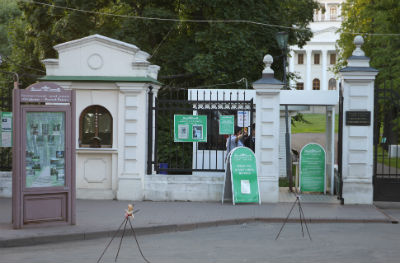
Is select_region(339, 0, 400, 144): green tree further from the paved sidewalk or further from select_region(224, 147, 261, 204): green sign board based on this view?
the paved sidewalk

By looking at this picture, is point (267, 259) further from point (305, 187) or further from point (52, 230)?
point (305, 187)

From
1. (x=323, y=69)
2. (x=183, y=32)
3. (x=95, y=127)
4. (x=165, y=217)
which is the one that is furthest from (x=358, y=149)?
(x=323, y=69)

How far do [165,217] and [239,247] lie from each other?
9.86ft

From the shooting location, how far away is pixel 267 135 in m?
14.8

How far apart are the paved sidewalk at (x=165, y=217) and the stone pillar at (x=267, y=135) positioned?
24.6 inches

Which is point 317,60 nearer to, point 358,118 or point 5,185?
point 358,118

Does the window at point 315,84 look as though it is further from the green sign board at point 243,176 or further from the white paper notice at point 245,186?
the white paper notice at point 245,186

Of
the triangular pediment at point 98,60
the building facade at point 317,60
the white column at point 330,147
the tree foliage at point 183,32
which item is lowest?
the white column at point 330,147

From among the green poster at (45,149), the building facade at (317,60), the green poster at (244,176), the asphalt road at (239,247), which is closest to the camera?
the asphalt road at (239,247)

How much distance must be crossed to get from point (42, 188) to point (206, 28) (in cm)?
1644

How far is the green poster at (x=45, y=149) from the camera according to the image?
10.7 metres

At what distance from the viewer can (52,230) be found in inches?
414

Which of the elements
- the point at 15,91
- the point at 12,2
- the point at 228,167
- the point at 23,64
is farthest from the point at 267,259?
the point at 12,2

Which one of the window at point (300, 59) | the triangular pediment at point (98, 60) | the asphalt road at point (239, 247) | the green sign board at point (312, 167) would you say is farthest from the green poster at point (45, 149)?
the window at point (300, 59)
